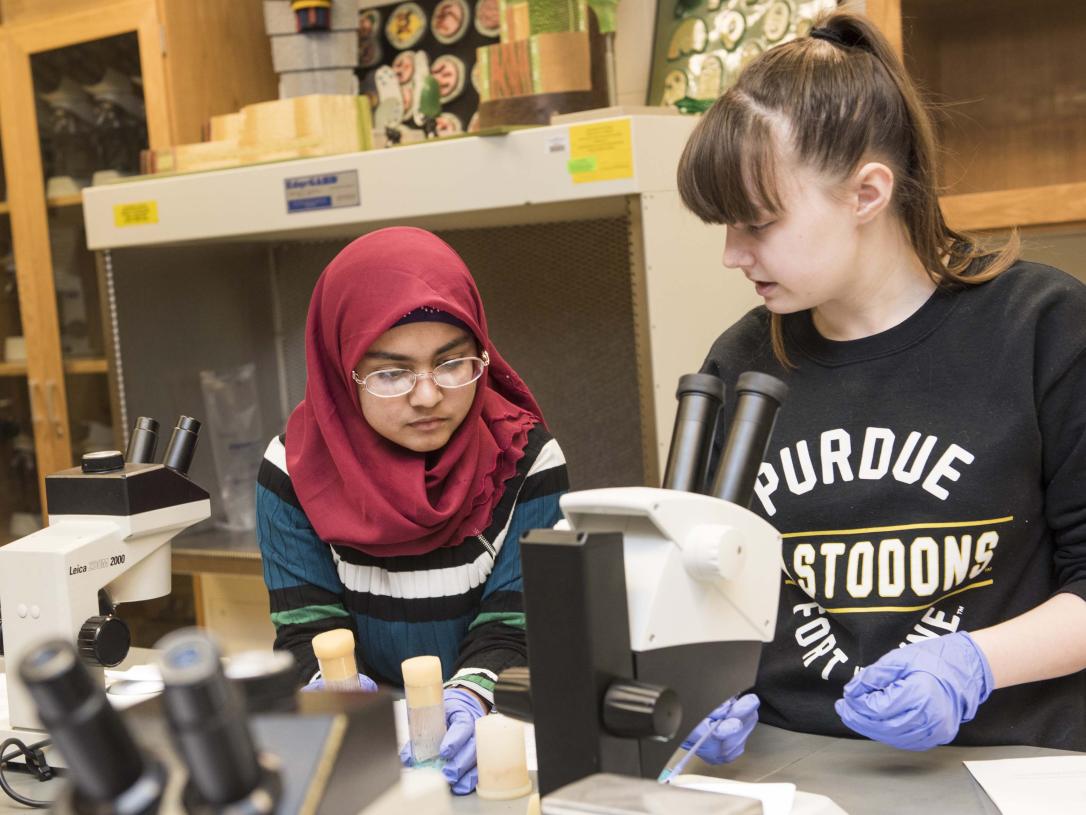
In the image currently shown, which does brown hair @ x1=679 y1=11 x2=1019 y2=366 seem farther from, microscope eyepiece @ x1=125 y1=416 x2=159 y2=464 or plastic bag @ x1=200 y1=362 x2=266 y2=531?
plastic bag @ x1=200 y1=362 x2=266 y2=531

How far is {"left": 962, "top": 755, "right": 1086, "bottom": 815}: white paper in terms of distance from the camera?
91 cm

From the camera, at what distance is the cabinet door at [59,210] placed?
2807 mm

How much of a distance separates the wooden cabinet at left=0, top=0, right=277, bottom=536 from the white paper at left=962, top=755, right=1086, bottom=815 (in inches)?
89.7

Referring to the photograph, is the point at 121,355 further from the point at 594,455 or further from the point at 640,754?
the point at 640,754

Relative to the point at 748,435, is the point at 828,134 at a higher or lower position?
higher

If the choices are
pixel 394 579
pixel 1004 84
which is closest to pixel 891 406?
pixel 394 579

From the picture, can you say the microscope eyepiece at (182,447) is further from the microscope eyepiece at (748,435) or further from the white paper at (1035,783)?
the white paper at (1035,783)

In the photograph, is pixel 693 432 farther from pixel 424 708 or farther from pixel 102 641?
pixel 102 641

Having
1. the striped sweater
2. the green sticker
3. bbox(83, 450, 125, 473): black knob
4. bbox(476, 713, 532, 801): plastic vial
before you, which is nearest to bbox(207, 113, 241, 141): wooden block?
the green sticker

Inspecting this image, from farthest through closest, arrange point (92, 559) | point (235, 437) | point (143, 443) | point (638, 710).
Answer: point (235, 437), point (143, 443), point (92, 559), point (638, 710)

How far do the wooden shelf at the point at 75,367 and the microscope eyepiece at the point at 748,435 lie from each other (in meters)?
2.23

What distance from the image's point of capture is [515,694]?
77 cm

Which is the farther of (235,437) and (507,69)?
(235,437)

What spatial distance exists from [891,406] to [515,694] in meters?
0.61
